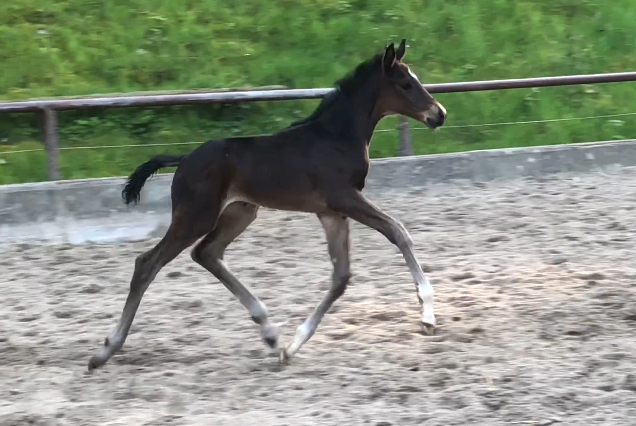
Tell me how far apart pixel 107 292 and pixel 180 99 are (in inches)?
84.2

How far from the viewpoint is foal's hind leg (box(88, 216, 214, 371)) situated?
428cm

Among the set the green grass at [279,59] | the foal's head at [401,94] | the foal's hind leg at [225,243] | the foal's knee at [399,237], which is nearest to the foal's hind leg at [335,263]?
the foal's knee at [399,237]

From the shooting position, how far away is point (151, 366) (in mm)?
4250

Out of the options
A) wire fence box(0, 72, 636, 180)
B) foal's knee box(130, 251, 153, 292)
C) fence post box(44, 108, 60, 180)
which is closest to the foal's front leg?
foal's knee box(130, 251, 153, 292)

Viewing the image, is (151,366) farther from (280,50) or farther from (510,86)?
(280,50)

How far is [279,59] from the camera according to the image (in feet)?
33.6

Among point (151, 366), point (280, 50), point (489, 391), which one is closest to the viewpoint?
point (489, 391)

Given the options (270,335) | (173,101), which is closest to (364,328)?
(270,335)

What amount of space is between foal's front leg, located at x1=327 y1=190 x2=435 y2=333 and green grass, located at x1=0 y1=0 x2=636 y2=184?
369 cm

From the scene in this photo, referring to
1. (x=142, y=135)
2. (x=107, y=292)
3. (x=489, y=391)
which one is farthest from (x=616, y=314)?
(x=142, y=135)

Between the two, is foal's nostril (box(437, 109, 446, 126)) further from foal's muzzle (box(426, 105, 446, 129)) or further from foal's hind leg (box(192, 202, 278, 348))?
foal's hind leg (box(192, 202, 278, 348))

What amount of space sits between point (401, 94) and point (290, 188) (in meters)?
0.82

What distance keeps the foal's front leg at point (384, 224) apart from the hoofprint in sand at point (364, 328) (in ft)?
0.76

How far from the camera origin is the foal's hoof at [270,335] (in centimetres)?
438
